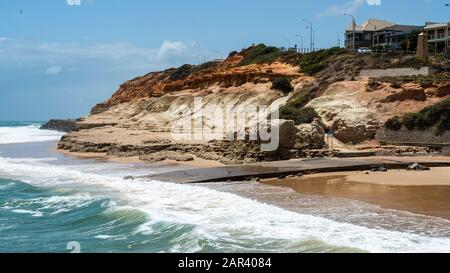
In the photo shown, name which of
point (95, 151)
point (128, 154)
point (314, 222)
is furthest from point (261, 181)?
point (95, 151)

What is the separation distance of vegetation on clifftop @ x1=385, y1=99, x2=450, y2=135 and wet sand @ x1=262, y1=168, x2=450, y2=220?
7268 millimetres

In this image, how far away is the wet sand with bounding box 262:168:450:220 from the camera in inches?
507

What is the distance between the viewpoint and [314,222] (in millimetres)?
10875

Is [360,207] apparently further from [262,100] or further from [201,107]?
[201,107]

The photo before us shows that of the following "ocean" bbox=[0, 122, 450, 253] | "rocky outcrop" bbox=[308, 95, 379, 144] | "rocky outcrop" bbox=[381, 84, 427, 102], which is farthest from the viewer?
"rocky outcrop" bbox=[381, 84, 427, 102]

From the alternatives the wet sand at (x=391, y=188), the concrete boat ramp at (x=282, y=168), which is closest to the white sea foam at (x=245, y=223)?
the concrete boat ramp at (x=282, y=168)

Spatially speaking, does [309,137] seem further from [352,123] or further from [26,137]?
[26,137]

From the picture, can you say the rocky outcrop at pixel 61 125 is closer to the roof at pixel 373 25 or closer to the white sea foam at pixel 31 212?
A: the roof at pixel 373 25

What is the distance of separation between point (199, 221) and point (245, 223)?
103cm

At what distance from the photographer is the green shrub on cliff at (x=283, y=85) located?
42.6 meters

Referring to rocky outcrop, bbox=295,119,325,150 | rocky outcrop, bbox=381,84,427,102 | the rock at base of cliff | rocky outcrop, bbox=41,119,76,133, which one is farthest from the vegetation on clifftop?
rocky outcrop, bbox=41,119,76,133

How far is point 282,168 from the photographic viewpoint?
63.2 feet

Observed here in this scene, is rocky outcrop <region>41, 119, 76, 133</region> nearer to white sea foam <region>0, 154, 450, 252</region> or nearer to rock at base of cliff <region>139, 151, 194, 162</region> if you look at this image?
rock at base of cliff <region>139, 151, 194, 162</region>

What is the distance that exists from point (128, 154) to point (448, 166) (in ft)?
48.1
